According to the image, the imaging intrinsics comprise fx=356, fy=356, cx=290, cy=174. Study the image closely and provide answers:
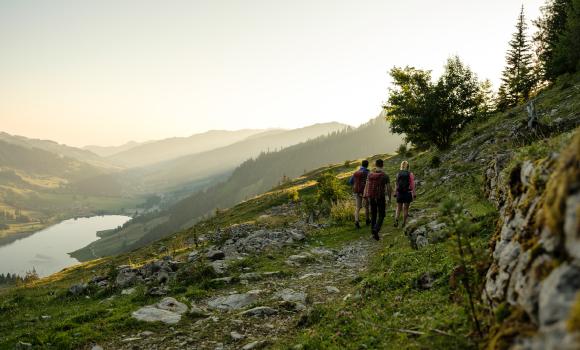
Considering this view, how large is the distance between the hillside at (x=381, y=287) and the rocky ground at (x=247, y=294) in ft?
0.18

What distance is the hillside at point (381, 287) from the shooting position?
12.8ft

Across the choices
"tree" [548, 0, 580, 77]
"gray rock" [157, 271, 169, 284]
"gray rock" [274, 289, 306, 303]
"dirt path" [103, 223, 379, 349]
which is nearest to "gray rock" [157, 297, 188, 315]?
"dirt path" [103, 223, 379, 349]

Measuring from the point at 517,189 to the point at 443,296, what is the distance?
Answer: 2620mm

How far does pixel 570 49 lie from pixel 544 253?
152 feet

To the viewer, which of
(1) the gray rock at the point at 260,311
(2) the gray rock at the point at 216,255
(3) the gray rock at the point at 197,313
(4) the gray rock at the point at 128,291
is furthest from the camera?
(2) the gray rock at the point at 216,255

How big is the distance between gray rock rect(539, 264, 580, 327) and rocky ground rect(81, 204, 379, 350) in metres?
6.02

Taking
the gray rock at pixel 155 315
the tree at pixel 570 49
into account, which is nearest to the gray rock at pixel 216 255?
the gray rock at pixel 155 315

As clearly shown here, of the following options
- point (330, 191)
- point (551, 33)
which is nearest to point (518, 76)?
point (551, 33)

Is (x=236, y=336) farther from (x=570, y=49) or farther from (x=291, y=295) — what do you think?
(x=570, y=49)

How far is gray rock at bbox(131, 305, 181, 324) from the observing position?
32.2 ft

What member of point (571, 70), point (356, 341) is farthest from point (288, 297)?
point (571, 70)

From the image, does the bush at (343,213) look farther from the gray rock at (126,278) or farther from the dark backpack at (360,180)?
the gray rock at (126,278)

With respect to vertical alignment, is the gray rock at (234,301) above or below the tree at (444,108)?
below

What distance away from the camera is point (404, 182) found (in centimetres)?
1576
